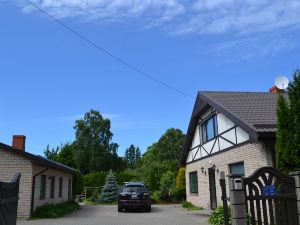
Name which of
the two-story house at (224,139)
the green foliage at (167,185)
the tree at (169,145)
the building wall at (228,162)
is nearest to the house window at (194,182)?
the two-story house at (224,139)

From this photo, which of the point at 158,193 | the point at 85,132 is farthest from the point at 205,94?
the point at 85,132

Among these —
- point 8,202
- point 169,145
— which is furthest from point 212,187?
point 169,145

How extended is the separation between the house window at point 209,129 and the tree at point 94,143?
136ft

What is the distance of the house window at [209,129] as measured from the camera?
18656 millimetres

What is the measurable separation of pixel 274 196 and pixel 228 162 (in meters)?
8.19

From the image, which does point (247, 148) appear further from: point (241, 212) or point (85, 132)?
point (85, 132)

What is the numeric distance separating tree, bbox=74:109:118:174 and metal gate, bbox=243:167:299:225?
174ft

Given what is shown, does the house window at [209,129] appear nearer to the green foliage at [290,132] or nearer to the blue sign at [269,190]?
the green foliage at [290,132]

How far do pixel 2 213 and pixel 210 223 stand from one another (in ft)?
33.4

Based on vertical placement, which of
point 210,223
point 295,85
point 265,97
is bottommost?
point 210,223

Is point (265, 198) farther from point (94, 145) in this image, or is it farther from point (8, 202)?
point (94, 145)

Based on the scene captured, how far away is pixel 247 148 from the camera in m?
14.7

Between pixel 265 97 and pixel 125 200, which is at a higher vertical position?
pixel 265 97

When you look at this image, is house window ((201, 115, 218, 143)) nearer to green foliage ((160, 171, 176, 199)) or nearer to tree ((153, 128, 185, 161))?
green foliage ((160, 171, 176, 199))
